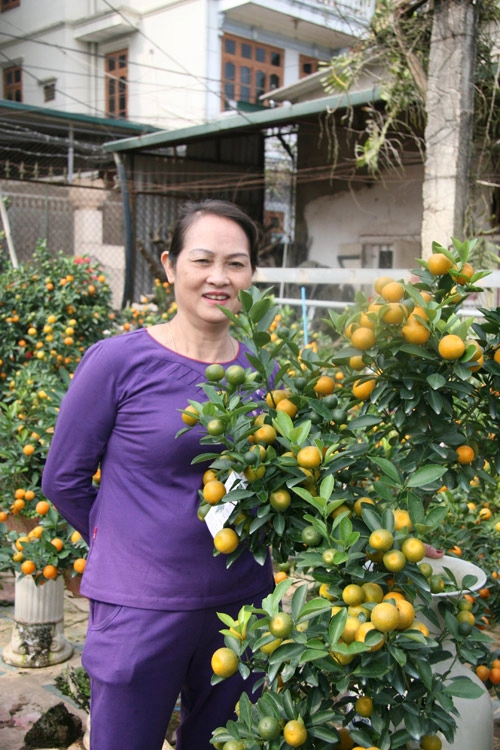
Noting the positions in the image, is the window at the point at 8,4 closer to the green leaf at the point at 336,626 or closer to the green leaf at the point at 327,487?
the green leaf at the point at 327,487

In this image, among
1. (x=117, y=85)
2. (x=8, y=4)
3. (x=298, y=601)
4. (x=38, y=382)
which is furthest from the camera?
(x=8, y=4)

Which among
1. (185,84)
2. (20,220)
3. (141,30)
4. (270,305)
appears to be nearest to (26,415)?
(270,305)

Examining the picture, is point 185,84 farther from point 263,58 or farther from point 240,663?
point 240,663

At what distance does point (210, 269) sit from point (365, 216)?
8.23 m

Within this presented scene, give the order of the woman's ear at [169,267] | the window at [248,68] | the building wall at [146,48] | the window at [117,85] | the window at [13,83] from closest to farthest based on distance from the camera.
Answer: the woman's ear at [169,267] < the building wall at [146,48] < the window at [248,68] < the window at [117,85] < the window at [13,83]

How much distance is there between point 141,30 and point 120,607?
17.6m

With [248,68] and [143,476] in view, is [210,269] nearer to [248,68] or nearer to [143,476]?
[143,476]

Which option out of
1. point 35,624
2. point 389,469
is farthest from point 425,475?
point 35,624

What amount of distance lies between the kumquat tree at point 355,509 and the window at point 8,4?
20.7 meters

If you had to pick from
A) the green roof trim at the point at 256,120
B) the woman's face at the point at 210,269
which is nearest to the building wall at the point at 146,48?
the green roof trim at the point at 256,120

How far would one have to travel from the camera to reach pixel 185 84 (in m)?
16.2

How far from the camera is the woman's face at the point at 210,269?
71.1 inches

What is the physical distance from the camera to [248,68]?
16.9 metres

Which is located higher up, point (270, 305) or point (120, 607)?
point (270, 305)
